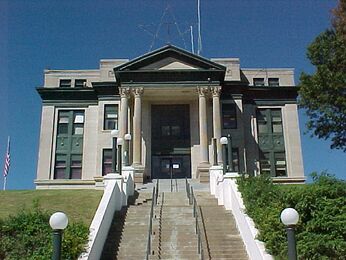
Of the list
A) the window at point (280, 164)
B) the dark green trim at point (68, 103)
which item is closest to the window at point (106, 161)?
the dark green trim at point (68, 103)

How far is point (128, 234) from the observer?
18.1 metres

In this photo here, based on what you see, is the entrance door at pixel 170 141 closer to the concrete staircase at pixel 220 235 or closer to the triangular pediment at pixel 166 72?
the triangular pediment at pixel 166 72

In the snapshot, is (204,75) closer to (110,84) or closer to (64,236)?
(110,84)

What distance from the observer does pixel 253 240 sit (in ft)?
51.8

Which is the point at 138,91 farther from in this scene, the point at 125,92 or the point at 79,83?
the point at 79,83

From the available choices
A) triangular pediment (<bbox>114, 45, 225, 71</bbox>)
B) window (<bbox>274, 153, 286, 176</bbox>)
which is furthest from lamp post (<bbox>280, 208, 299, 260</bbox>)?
window (<bbox>274, 153, 286, 176</bbox>)

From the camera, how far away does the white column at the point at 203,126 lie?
39.3 m

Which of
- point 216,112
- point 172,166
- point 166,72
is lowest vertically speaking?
point 172,166

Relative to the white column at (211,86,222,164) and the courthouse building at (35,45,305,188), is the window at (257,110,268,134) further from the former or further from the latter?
the white column at (211,86,222,164)

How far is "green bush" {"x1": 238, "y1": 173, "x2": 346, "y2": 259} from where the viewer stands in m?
14.8

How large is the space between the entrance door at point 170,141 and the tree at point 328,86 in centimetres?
1335

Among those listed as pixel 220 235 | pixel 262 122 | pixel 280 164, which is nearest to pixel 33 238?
pixel 220 235

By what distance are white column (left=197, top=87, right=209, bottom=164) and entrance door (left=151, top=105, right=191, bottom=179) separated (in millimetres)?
2820

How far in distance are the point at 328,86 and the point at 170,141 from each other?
16.8m
